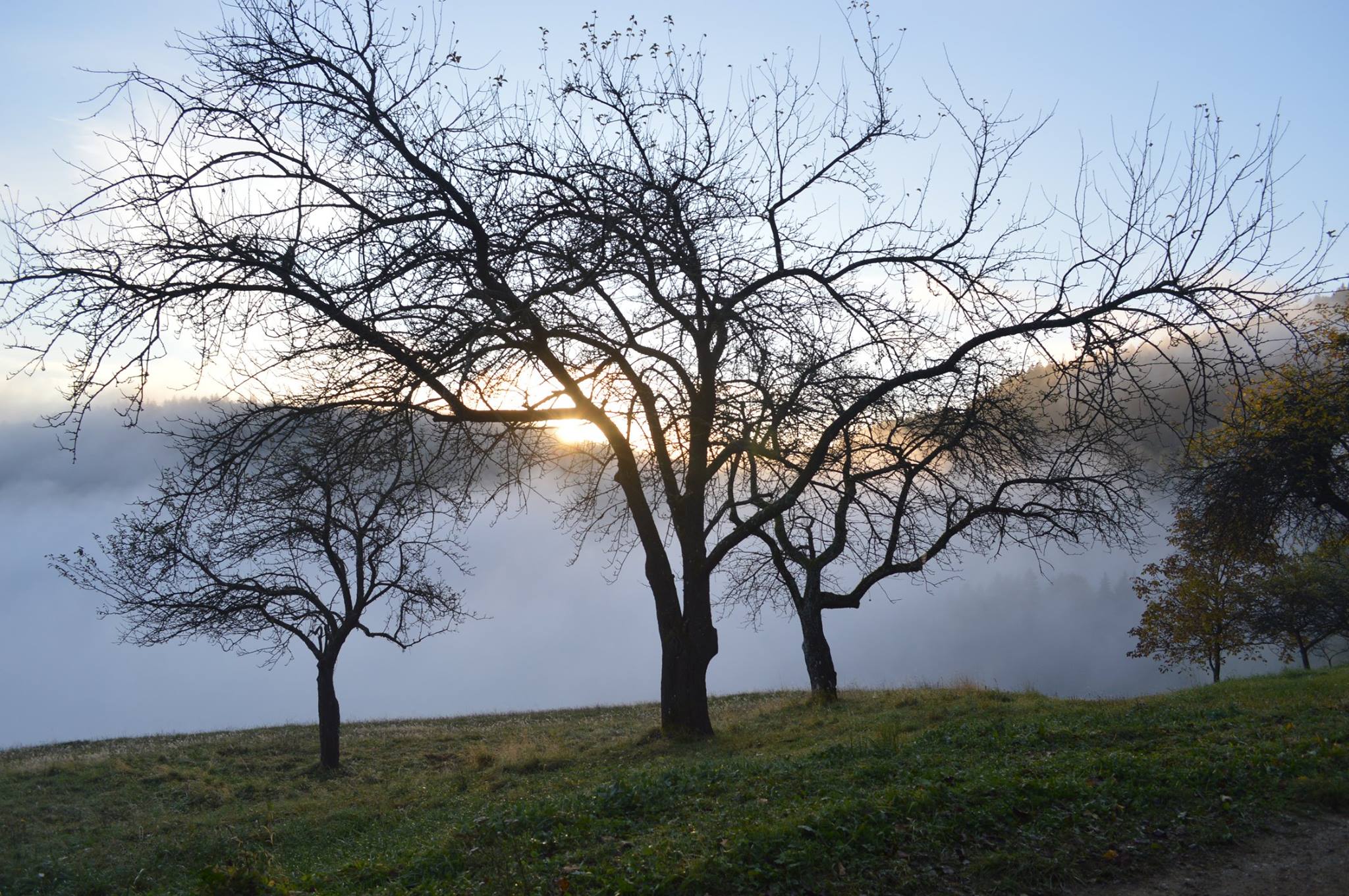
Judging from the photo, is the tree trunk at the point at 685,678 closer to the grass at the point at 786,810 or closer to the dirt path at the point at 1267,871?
the grass at the point at 786,810

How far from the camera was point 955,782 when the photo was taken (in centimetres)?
681

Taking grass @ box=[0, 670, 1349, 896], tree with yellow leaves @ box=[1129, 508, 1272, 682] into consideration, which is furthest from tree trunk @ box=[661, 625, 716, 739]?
tree with yellow leaves @ box=[1129, 508, 1272, 682]

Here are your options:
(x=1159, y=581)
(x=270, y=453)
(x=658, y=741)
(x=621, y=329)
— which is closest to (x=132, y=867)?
(x=270, y=453)

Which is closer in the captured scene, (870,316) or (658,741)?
(870,316)

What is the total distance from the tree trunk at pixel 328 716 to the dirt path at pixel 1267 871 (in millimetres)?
16517

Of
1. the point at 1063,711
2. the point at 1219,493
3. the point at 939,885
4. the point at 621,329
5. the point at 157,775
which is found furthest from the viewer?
the point at 1219,493

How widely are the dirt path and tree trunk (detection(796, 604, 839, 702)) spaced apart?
13246mm

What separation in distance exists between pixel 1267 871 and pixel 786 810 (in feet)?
10.0

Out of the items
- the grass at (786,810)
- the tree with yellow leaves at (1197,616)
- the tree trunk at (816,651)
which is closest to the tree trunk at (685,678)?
the grass at (786,810)

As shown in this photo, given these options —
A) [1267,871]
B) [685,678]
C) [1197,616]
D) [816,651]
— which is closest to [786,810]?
[1267,871]

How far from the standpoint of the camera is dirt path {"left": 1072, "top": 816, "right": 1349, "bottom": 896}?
5344 millimetres

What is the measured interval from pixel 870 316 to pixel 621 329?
3.43 metres

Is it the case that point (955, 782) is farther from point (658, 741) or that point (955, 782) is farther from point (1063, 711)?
point (658, 741)

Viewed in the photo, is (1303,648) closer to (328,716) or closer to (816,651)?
(816,651)
